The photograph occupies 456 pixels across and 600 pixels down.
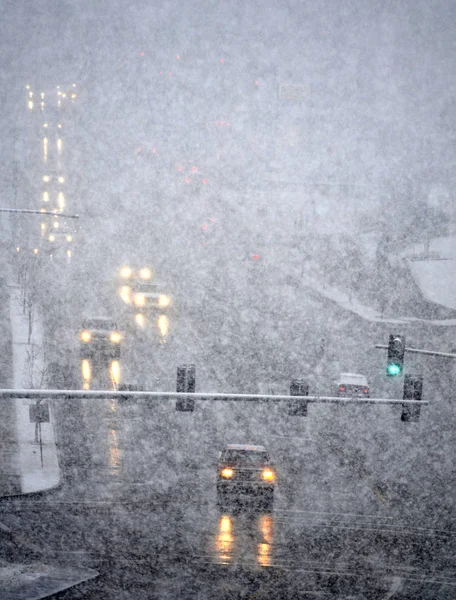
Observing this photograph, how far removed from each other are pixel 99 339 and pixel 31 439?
30.6 feet

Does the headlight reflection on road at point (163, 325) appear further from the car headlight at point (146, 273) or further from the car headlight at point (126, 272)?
the car headlight at point (126, 272)

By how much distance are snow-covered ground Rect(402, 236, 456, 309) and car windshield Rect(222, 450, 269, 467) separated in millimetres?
32343

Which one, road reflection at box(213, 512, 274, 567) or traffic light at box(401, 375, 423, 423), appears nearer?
traffic light at box(401, 375, 423, 423)

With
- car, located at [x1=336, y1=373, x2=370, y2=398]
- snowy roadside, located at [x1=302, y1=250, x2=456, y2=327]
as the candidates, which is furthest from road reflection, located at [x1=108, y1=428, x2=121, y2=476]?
snowy roadside, located at [x1=302, y1=250, x2=456, y2=327]

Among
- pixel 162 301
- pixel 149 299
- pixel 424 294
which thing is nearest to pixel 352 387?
pixel 162 301

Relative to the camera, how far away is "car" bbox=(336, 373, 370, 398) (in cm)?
2450

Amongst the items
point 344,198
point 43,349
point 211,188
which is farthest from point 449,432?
point 211,188

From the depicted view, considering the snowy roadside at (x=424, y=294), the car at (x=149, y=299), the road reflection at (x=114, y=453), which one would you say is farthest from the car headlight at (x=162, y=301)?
the road reflection at (x=114, y=453)

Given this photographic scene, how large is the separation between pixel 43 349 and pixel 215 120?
68753 mm

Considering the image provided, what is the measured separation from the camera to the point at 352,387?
24.9 m

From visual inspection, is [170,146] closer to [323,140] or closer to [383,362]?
[323,140]

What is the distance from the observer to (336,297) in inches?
1877

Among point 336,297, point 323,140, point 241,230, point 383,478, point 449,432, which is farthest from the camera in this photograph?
point 323,140

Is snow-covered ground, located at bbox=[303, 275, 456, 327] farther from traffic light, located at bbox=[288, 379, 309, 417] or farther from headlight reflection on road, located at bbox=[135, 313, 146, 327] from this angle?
traffic light, located at bbox=[288, 379, 309, 417]
